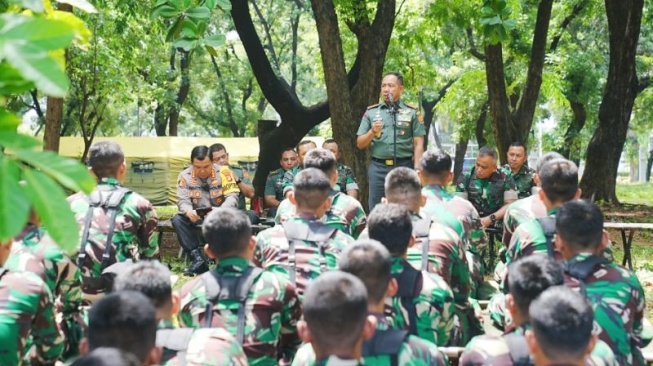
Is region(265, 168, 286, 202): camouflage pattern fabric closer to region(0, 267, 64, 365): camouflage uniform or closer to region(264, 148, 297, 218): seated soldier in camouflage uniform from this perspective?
region(264, 148, 297, 218): seated soldier in camouflage uniform

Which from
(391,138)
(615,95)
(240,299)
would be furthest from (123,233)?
(615,95)

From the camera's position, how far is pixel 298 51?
3825 centimetres

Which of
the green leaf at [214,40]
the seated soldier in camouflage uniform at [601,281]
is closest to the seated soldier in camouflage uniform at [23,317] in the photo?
the green leaf at [214,40]

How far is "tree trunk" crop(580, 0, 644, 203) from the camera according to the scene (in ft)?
50.7

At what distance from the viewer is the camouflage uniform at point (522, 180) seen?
9633 mm

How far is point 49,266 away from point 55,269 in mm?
45

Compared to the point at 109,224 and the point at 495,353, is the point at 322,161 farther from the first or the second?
the point at 495,353

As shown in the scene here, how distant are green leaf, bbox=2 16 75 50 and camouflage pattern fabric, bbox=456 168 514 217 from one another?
26.2 ft

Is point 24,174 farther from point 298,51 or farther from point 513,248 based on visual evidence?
point 298,51

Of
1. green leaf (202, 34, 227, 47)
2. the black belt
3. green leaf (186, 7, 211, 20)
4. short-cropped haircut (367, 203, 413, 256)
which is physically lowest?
short-cropped haircut (367, 203, 413, 256)

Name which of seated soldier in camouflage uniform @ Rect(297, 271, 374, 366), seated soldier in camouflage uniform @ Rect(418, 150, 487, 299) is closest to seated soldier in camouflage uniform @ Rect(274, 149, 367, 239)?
seated soldier in camouflage uniform @ Rect(418, 150, 487, 299)

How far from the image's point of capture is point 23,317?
402cm

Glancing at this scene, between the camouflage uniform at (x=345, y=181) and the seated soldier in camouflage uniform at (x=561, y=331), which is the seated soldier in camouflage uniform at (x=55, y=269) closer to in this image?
the seated soldier in camouflage uniform at (x=561, y=331)

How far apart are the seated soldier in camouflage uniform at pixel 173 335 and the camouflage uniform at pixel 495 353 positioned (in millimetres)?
1015
